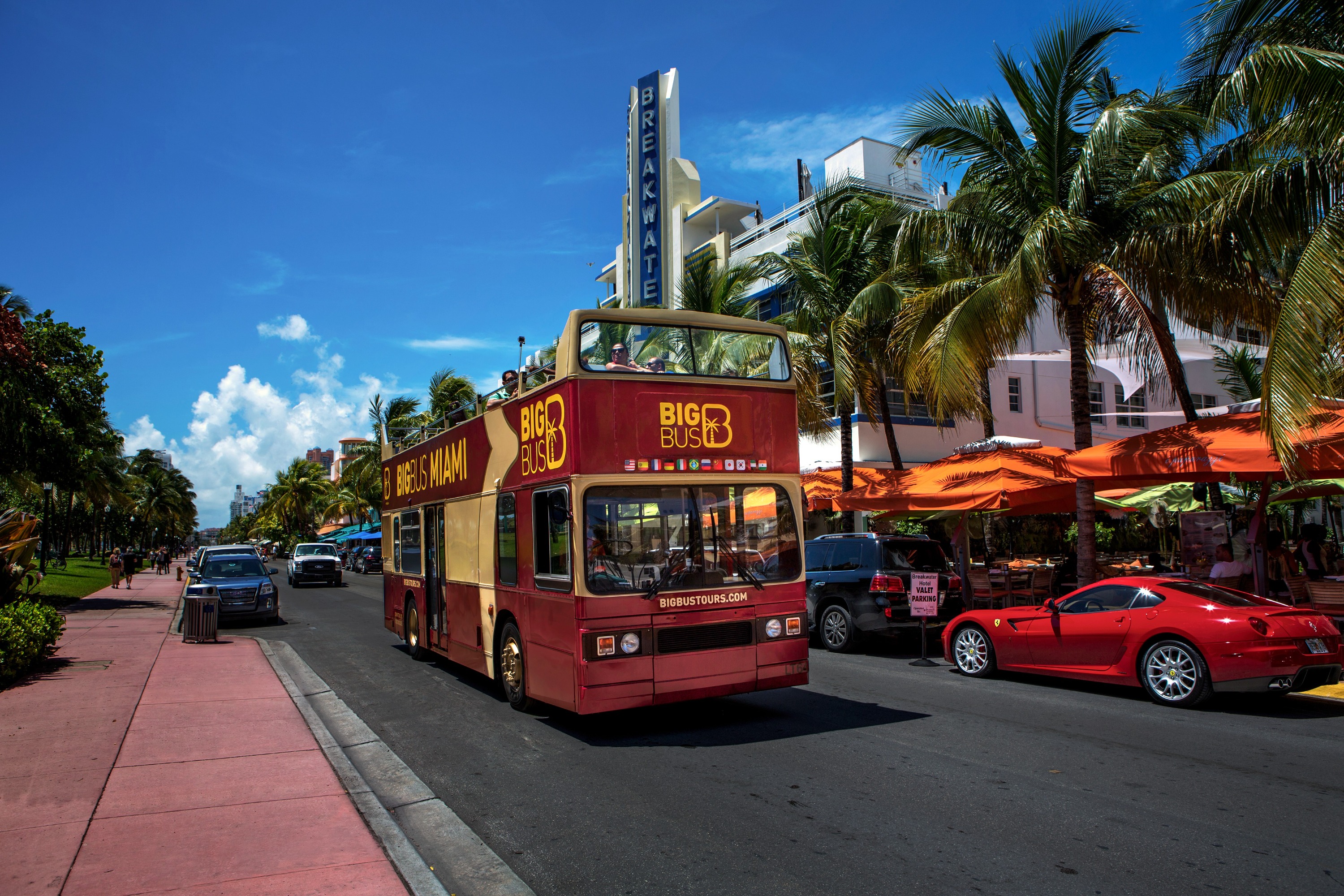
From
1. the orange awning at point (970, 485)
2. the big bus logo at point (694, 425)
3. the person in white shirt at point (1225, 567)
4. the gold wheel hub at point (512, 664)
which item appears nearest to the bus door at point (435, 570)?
the gold wheel hub at point (512, 664)

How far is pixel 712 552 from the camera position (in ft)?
26.6

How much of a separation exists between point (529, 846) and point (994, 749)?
411 centimetres

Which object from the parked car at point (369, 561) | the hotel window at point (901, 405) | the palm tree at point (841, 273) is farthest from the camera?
the parked car at point (369, 561)

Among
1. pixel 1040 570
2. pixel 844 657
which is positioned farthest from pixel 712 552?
pixel 1040 570

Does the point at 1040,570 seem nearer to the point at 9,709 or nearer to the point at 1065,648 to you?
the point at 1065,648

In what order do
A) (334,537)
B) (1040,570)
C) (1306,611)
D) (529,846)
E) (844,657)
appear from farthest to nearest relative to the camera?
(334,537) < (1040,570) < (844,657) < (1306,611) < (529,846)

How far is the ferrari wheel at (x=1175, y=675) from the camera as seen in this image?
868 centimetres

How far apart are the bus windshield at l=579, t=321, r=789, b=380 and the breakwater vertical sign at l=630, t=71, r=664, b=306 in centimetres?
2284

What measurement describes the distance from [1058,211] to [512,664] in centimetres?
958

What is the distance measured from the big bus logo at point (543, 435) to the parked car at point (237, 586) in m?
12.4

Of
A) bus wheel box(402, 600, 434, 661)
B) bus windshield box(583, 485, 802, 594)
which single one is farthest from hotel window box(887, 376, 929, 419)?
bus windshield box(583, 485, 802, 594)

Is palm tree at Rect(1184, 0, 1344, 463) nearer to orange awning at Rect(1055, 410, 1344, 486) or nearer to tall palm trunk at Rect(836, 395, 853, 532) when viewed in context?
orange awning at Rect(1055, 410, 1344, 486)

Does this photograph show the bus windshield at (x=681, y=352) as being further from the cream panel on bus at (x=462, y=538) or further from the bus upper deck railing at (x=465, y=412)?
the cream panel on bus at (x=462, y=538)

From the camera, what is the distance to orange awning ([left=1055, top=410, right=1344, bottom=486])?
10.2m
